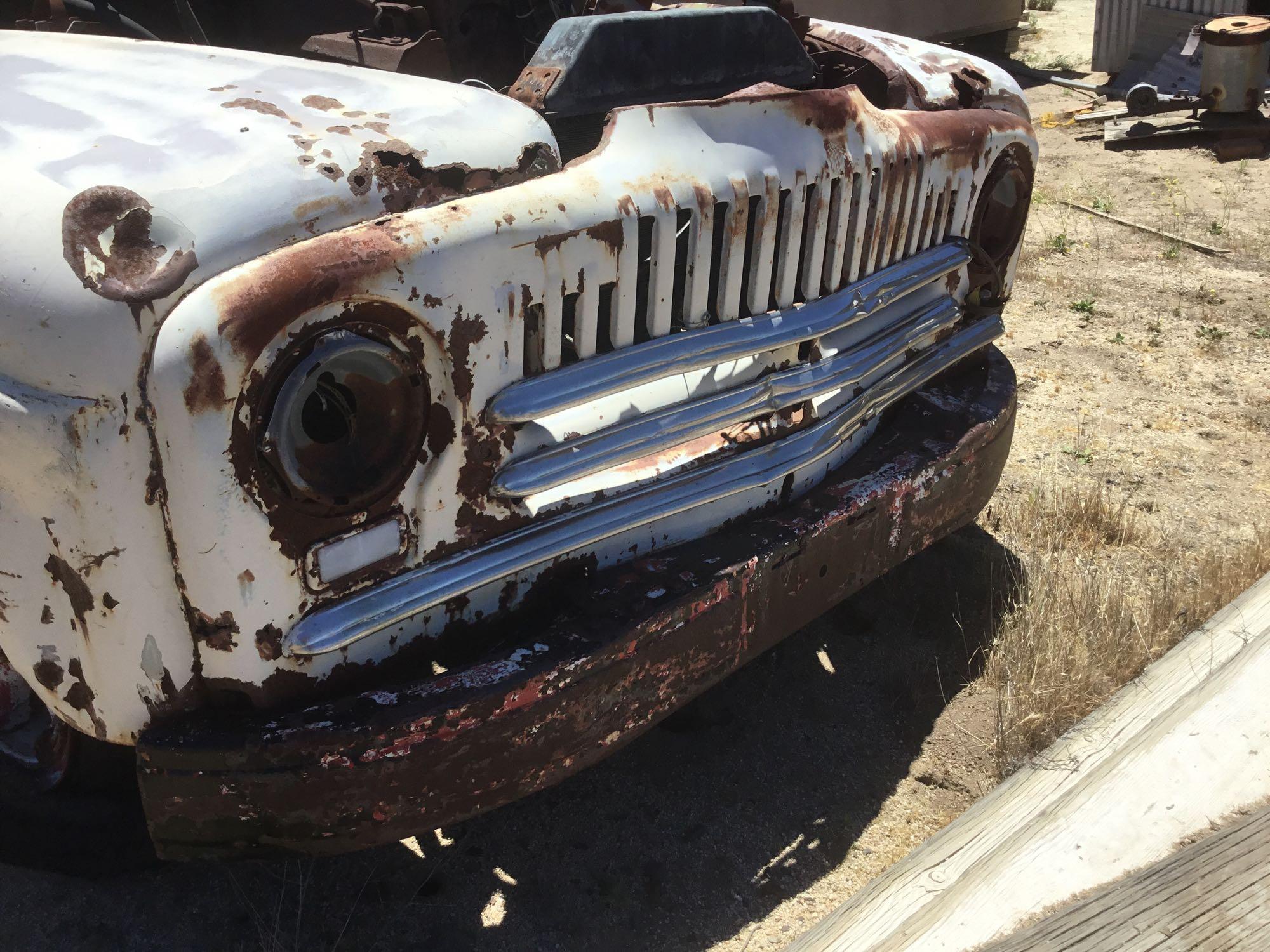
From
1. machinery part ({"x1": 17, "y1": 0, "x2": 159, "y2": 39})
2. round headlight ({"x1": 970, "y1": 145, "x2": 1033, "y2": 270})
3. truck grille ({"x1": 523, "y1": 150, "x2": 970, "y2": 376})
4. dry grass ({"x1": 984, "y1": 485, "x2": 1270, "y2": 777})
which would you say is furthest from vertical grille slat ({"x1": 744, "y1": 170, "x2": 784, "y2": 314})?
machinery part ({"x1": 17, "y1": 0, "x2": 159, "y2": 39})

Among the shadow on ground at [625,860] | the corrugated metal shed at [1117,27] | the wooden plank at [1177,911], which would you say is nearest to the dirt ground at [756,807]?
the shadow on ground at [625,860]

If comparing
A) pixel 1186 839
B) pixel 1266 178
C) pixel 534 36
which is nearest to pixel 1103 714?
pixel 1186 839

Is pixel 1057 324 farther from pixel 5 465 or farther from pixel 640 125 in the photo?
pixel 5 465

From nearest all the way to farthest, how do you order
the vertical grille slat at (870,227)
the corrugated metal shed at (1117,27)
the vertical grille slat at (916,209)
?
the vertical grille slat at (870,227)
the vertical grille slat at (916,209)
the corrugated metal shed at (1117,27)

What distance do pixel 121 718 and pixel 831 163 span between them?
1.56 metres

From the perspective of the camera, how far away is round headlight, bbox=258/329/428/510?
155 centimetres

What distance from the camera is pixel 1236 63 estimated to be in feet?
26.0

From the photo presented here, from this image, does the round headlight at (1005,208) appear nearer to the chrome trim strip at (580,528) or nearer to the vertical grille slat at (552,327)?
the chrome trim strip at (580,528)

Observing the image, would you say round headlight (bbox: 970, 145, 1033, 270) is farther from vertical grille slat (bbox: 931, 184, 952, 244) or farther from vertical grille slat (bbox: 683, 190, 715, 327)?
vertical grille slat (bbox: 683, 190, 715, 327)

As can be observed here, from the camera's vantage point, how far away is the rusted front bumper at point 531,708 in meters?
1.63

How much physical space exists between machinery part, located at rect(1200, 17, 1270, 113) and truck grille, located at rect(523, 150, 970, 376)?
667 centimetres

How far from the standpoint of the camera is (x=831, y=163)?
7.22 ft

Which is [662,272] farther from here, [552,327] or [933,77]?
[933,77]

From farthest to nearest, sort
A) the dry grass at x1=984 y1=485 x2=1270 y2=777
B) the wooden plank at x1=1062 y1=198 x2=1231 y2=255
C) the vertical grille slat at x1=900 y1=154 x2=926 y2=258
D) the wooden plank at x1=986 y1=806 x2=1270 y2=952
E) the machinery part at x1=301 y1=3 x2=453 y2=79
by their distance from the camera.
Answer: the wooden plank at x1=1062 y1=198 x2=1231 y2=255
the machinery part at x1=301 y1=3 x2=453 y2=79
the dry grass at x1=984 y1=485 x2=1270 y2=777
the vertical grille slat at x1=900 y1=154 x2=926 y2=258
the wooden plank at x1=986 y1=806 x2=1270 y2=952
